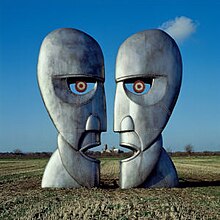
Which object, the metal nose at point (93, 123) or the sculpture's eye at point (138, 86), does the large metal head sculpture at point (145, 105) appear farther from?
the metal nose at point (93, 123)

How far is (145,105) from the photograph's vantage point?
14.1 meters

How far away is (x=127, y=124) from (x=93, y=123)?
4.44ft

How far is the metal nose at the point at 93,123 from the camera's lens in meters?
14.0

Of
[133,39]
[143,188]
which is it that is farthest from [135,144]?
[133,39]

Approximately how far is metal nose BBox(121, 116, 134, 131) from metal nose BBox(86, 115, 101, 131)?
0.98m

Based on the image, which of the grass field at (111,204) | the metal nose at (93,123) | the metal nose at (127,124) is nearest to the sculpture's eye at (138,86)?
the metal nose at (127,124)

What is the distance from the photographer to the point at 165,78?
1422cm

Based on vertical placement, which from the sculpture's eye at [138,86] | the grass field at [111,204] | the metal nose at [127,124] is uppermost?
the sculpture's eye at [138,86]

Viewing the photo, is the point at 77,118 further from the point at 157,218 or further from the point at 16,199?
the point at 157,218

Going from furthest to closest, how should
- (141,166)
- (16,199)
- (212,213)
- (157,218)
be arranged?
1. (141,166)
2. (16,199)
3. (212,213)
4. (157,218)

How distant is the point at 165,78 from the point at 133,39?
2060 mm

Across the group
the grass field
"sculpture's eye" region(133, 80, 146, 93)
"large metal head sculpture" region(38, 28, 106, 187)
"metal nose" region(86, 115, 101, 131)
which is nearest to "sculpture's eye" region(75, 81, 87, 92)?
"large metal head sculpture" region(38, 28, 106, 187)

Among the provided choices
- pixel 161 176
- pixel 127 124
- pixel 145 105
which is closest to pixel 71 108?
pixel 127 124

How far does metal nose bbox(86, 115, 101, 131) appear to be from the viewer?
45.9 feet
